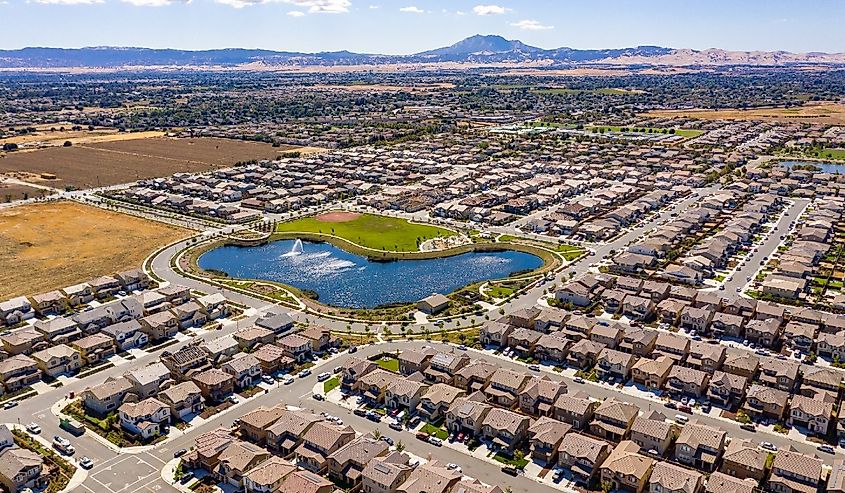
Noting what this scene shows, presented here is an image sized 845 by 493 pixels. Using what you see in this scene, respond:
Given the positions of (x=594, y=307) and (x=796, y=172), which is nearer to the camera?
(x=594, y=307)

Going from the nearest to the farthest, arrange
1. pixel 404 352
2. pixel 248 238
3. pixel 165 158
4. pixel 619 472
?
pixel 619 472
pixel 404 352
pixel 248 238
pixel 165 158

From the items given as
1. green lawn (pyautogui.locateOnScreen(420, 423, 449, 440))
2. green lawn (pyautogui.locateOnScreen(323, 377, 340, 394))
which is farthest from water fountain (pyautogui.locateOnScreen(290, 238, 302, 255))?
green lawn (pyautogui.locateOnScreen(420, 423, 449, 440))

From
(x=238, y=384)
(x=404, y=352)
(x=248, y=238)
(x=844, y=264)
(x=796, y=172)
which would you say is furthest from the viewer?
(x=796, y=172)

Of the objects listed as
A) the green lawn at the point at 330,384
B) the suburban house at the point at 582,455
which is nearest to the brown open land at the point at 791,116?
the suburban house at the point at 582,455

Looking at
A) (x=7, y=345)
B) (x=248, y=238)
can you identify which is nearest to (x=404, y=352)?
(x=7, y=345)

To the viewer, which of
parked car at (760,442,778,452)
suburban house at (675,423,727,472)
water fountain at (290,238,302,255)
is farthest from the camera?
water fountain at (290,238,302,255)

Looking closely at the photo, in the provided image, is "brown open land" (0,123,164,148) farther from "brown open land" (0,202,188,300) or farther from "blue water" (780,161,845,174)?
"blue water" (780,161,845,174)

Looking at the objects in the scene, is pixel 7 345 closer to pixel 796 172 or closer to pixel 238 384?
pixel 238 384
